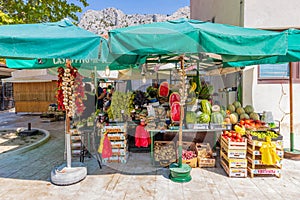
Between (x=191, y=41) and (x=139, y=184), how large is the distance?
2261 millimetres

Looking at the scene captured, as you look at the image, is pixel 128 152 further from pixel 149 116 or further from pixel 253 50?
pixel 253 50

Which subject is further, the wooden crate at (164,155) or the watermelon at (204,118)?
the wooden crate at (164,155)

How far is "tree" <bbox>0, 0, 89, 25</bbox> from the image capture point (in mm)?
5602

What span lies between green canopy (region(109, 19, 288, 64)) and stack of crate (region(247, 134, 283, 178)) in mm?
1488

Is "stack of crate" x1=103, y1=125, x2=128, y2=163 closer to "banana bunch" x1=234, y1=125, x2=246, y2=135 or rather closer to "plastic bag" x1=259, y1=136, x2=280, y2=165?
"banana bunch" x1=234, y1=125, x2=246, y2=135

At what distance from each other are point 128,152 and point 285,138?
415 centimetres

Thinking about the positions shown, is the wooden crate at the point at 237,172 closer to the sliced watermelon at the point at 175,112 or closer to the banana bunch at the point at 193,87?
the sliced watermelon at the point at 175,112

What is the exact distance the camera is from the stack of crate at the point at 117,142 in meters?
3.82


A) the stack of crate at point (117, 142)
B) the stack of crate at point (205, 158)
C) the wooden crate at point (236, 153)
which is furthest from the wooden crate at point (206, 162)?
the stack of crate at point (117, 142)

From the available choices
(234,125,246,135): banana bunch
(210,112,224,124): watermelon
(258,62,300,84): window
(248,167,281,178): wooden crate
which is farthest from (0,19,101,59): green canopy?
(258,62,300,84): window

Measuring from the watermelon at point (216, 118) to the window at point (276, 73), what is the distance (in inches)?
91.1

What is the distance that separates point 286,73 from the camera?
516 centimetres

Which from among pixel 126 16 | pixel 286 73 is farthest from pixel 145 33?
pixel 126 16

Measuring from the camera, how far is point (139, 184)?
3.06 metres
